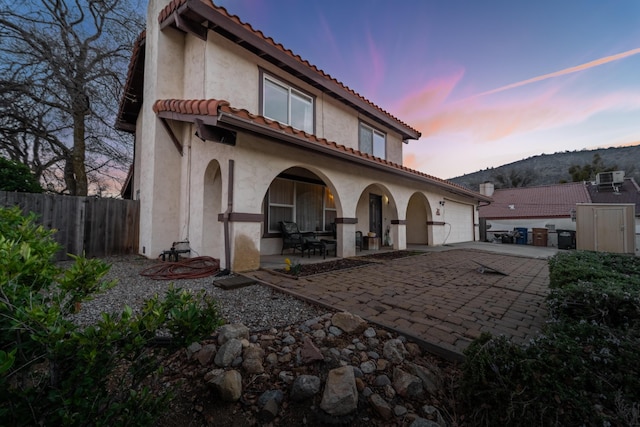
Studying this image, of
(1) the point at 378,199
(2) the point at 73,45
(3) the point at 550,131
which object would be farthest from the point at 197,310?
(3) the point at 550,131

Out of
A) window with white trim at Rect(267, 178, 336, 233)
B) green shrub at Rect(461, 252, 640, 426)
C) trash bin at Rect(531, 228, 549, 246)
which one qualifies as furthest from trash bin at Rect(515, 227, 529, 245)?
green shrub at Rect(461, 252, 640, 426)

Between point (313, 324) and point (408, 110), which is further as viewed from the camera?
point (408, 110)

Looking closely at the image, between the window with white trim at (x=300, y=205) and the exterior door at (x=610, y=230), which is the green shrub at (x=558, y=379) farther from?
the exterior door at (x=610, y=230)

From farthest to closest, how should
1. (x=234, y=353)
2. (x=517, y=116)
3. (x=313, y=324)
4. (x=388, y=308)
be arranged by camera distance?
(x=517, y=116) → (x=388, y=308) → (x=313, y=324) → (x=234, y=353)

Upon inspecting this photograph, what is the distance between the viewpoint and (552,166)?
38.6 m

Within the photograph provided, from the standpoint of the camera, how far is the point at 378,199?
10875 millimetres

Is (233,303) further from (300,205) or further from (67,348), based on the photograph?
(300,205)

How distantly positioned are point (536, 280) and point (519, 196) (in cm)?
2019

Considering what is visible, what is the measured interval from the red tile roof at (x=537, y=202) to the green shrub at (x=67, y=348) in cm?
2236

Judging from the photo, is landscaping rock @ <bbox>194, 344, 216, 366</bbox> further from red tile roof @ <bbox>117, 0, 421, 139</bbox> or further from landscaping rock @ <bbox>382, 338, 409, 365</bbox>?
red tile roof @ <bbox>117, 0, 421, 139</bbox>

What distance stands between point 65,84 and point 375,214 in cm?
1146

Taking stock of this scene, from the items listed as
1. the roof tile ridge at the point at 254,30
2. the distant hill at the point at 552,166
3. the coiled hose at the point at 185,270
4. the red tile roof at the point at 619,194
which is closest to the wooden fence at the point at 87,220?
the coiled hose at the point at 185,270

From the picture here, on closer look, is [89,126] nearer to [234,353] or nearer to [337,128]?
[337,128]

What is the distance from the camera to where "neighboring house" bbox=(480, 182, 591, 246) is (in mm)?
16516
